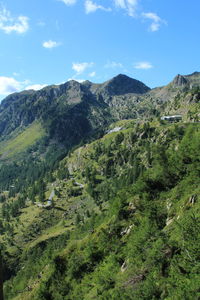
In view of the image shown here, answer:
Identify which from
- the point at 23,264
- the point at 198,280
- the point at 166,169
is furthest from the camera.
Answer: the point at 23,264

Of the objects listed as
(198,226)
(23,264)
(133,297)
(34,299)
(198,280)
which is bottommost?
(23,264)

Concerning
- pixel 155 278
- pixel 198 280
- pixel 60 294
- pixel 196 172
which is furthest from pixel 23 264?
pixel 198 280

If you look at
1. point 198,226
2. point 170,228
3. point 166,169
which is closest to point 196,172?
point 166,169

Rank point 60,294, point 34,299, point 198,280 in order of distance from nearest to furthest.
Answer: point 198,280
point 60,294
point 34,299

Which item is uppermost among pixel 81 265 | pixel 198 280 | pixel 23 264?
pixel 198 280

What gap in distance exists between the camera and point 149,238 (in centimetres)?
5072

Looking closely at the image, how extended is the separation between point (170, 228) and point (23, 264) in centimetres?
14653

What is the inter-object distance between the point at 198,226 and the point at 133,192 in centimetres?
5961

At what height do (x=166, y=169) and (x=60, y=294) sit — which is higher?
(x=166, y=169)

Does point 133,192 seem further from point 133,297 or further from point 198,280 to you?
point 198,280

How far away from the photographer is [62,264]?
8131 cm

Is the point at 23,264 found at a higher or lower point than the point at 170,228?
lower

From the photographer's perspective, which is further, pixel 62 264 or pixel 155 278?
pixel 62 264

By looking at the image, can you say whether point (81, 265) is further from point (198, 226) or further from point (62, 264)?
point (198, 226)
